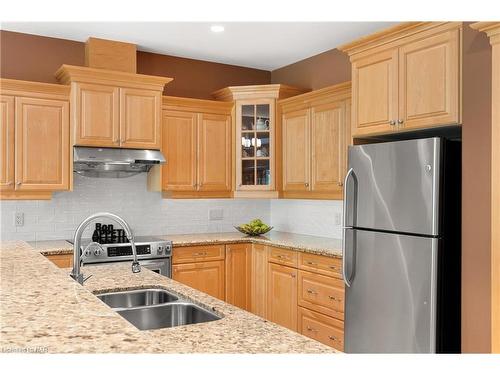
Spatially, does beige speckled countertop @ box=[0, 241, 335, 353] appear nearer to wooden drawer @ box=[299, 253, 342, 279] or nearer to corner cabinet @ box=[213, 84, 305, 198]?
wooden drawer @ box=[299, 253, 342, 279]

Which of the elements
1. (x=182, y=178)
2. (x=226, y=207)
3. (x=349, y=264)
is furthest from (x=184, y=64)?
(x=349, y=264)

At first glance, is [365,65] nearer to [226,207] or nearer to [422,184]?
[422,184]

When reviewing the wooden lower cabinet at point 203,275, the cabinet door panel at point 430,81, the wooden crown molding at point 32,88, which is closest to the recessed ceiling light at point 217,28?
the wooden crown molding at point 32,88

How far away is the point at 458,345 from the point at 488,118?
1299 mm

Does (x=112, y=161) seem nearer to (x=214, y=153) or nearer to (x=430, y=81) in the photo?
(x=214, y=153)

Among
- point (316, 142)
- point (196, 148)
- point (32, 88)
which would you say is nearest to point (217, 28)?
point (196, 148)

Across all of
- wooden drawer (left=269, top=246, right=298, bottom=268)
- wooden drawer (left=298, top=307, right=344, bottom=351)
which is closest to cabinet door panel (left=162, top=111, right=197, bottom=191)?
wooden drawer (left=269, top=246, right=298, bottom=268)

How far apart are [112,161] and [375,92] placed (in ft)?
7.30

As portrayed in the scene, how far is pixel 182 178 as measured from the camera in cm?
478

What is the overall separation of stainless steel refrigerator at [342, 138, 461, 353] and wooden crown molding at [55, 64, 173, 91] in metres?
2.04

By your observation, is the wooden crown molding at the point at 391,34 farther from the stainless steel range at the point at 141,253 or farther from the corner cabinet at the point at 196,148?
the stainless steel range at the point at 141,253

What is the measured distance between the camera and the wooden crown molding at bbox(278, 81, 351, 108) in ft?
13.7
